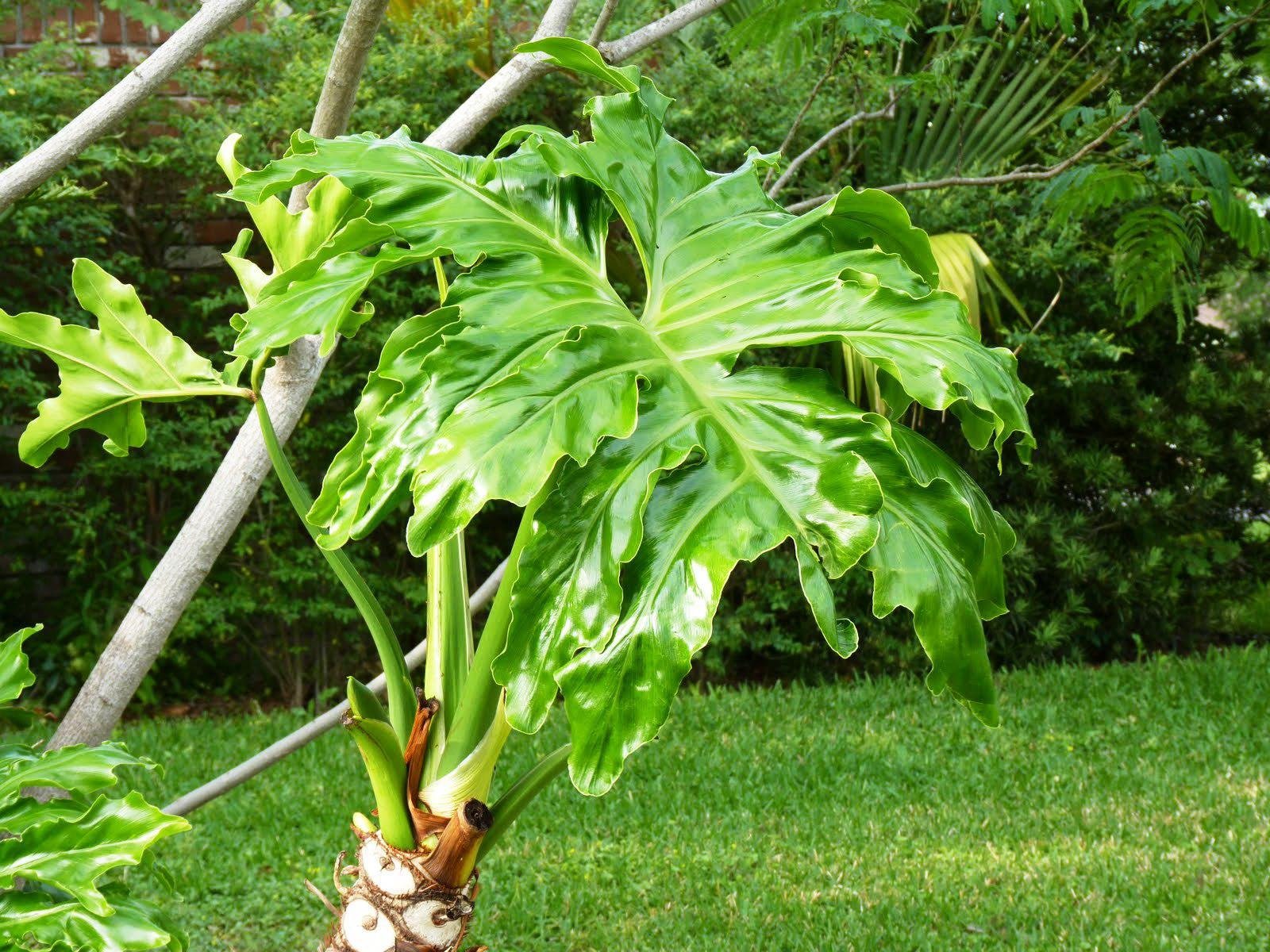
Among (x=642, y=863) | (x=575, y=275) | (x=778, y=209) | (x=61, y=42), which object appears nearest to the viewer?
(x=575, y=275)

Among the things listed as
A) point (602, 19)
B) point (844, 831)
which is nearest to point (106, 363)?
point (602, 19)

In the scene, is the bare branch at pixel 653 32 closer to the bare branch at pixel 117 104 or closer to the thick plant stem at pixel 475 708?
the bare branch at pixel 117 104

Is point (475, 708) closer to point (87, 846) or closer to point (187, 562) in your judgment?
point (87, 846)

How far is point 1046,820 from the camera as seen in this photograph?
12.0ft

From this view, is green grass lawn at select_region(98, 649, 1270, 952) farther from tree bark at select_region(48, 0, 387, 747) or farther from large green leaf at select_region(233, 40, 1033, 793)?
large green leaf at select_region(233, 40, 1033, 793)

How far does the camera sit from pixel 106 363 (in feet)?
5.20

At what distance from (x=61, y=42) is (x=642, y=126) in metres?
3.84

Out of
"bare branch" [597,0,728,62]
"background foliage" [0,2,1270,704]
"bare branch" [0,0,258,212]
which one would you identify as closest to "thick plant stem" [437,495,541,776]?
"bare branch" [0,0,258,212]

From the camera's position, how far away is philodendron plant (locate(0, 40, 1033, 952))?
1044 mm

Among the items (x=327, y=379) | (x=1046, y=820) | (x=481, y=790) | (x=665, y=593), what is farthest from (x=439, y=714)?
(x=327, y=379)

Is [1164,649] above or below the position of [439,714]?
below

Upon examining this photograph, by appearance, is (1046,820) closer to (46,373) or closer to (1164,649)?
(1164,649)

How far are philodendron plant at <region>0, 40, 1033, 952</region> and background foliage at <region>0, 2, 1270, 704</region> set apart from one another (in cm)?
287

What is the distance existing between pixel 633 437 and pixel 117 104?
1.11 m
